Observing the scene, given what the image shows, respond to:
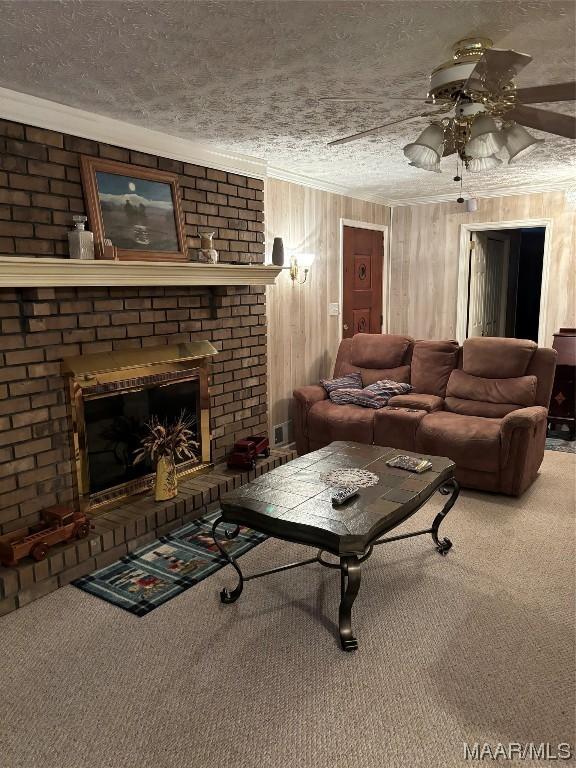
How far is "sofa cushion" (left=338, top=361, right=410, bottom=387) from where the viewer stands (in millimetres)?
4875

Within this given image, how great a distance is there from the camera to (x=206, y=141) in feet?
11.5

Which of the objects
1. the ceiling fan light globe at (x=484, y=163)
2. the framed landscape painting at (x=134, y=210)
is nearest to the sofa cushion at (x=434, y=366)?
the framed landscape painting at (x=134, y=210)

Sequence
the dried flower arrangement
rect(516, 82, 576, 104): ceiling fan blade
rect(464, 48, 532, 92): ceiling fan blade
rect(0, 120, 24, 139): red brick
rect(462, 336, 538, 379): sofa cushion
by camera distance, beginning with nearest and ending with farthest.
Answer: rect(464, 48, 532, 92): ceiling fan blade → rect(516, 82, 576, 104): ceiling fan blade → rect(0, 120, 24, 139): red brick → the dried flower arrangement → rect(462, 336, 538, 379): sofa cushion

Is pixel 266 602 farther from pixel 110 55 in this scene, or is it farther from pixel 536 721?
pixel 110 55

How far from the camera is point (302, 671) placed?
6.98 feet

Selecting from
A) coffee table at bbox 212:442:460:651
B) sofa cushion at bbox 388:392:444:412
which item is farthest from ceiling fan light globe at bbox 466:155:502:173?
sofa cushion at bbox 388:392:444:412

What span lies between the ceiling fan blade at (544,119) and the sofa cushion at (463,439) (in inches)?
84.6

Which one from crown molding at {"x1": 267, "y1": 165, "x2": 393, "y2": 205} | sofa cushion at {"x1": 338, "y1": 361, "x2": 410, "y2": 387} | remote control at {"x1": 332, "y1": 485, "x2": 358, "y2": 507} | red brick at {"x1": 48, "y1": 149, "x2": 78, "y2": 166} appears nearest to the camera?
remote control at {"x1": 332, "y1": 485, "x2": 358, "y2": 507}

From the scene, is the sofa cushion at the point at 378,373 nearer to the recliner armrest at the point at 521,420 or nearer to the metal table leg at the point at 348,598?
the recliner armrest at the point at 521,420

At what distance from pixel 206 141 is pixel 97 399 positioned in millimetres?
1711

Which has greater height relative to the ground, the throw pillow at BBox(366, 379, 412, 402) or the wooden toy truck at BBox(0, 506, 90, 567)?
the throw pillow at BBox(366, 379, 412, 402)

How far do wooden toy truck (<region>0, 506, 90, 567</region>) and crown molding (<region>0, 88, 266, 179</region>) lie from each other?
1883 millimetres

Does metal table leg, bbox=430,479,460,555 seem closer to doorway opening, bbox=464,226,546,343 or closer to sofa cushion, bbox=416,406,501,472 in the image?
sofa cushion, bbox=416,406,501,472

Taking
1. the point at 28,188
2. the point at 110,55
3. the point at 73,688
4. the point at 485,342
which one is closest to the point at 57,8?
the point at 110,55
